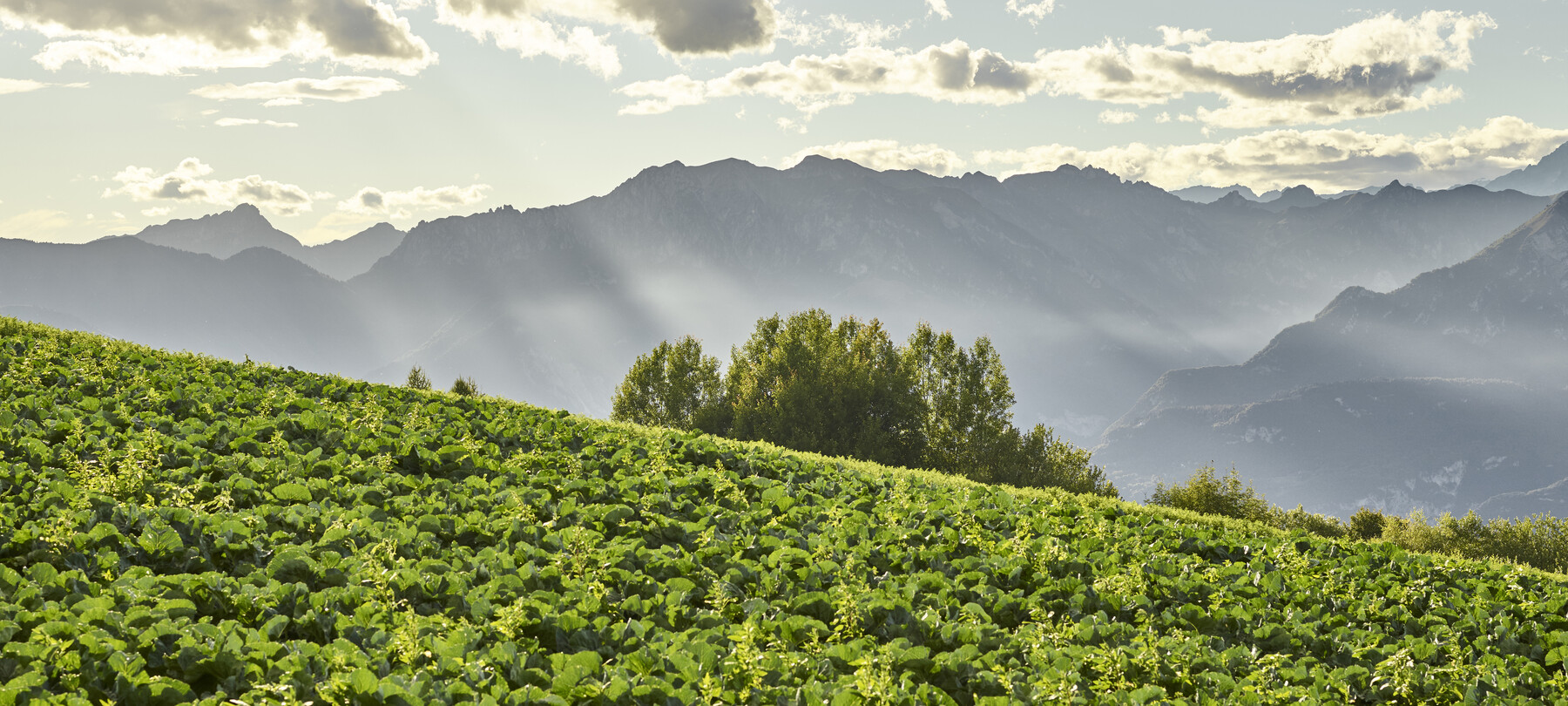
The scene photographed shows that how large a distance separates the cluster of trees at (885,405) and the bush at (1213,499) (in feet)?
15.6

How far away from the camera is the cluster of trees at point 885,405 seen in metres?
52.1

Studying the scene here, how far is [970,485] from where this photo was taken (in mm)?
20391

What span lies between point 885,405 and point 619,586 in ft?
144

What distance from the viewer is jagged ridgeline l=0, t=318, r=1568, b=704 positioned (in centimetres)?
793

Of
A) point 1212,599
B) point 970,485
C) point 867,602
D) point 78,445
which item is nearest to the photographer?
point 867,602

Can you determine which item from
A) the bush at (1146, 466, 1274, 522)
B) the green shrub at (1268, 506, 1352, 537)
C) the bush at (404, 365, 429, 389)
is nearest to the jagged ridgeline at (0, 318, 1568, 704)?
the green shrub at (1268, 506, 1352, 537)

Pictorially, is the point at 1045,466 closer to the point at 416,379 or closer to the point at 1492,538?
the point at 1492,538

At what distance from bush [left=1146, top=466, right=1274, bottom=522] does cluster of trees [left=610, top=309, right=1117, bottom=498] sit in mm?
4750

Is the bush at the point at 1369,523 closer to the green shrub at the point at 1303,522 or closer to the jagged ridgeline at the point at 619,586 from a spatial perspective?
the green shrub at the point at 1303,522

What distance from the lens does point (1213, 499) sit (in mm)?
43688

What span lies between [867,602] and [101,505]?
972 cm

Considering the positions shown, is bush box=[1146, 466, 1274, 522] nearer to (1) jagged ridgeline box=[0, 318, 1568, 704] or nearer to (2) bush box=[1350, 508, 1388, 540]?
(2) bush box=[1350, 508, 1388, 540]

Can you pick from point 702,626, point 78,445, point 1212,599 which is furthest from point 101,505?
point 1212,599

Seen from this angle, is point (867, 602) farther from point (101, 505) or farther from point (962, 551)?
point (101, 505)
